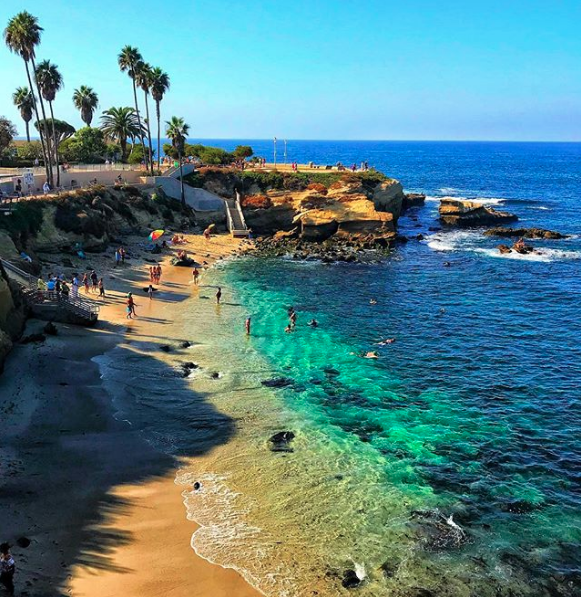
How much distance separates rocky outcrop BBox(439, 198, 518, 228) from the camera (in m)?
81.4

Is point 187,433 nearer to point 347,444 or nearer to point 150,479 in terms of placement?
point 150,479

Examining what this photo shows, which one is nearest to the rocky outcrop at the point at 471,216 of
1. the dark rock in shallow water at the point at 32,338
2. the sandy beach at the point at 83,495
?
the sandy beach at the point at 83,495

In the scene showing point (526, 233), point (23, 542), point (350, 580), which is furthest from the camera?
point (526, 233)

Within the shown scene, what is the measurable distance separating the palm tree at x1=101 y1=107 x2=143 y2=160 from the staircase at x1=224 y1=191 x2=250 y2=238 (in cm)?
1861

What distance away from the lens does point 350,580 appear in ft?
50.6

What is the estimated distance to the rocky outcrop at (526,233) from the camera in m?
70.8

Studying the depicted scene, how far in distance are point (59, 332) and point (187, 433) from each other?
13.0m

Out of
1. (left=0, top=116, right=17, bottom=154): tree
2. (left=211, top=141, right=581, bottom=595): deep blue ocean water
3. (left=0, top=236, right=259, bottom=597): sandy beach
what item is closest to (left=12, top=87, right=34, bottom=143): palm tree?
(left=0, top=116, right=17, bottom=154): tree

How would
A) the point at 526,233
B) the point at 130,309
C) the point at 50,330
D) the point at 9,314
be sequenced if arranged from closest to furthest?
the point at 9,314
the point at 50,330
the point at 130,309
the point at 526,233

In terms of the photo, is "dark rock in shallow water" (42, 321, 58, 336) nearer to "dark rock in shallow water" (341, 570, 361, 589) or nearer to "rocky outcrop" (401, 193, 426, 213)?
"dark rock in shallow water" (341, 570, 361, 589)

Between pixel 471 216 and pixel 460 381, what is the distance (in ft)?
190

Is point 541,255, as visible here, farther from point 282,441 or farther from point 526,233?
point 282,441

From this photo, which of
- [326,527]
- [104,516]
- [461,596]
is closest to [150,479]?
[104,516]

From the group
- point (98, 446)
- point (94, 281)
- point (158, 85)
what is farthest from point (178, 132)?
point (98, 446)
